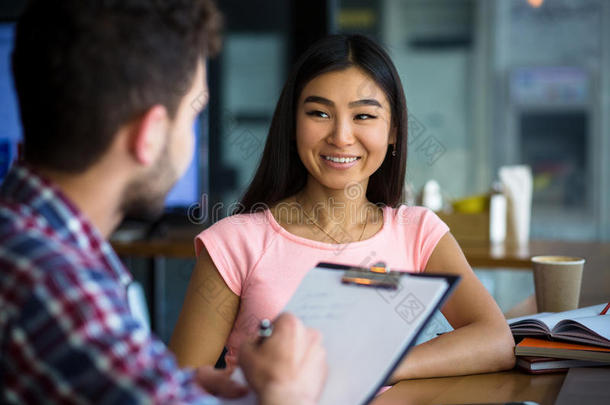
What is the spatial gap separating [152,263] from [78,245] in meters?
2.27

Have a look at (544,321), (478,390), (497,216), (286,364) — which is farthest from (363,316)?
(497,216)

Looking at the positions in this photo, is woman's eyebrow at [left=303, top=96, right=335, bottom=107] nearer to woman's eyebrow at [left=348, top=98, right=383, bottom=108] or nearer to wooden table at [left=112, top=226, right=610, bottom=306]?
woman's eyebrow at [left=348, top=98, right=383, bottom=108]

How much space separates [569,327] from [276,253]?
0.59 m

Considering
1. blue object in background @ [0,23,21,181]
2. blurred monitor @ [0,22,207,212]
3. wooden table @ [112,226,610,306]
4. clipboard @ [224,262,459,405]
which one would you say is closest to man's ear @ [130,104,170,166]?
clipboard @ [224,262,459,405]

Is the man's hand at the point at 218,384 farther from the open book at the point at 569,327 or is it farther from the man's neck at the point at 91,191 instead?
the open book at the point at 569,327

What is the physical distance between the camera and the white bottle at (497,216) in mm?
2719

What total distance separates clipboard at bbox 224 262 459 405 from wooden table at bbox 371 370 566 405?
22 centimetres

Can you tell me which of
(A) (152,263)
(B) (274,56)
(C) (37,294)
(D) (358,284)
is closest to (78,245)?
(C) (37,294)

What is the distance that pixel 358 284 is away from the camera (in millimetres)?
880

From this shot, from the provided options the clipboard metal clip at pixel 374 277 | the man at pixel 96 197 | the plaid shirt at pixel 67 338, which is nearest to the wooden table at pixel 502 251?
the clipboard metal clip at pixel 374 277

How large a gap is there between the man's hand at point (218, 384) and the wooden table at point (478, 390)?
0.28 metres

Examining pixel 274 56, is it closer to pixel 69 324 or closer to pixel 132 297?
pixel 132 297

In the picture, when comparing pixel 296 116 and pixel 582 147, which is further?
pixel 582 147

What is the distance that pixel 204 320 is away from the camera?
132 cm
